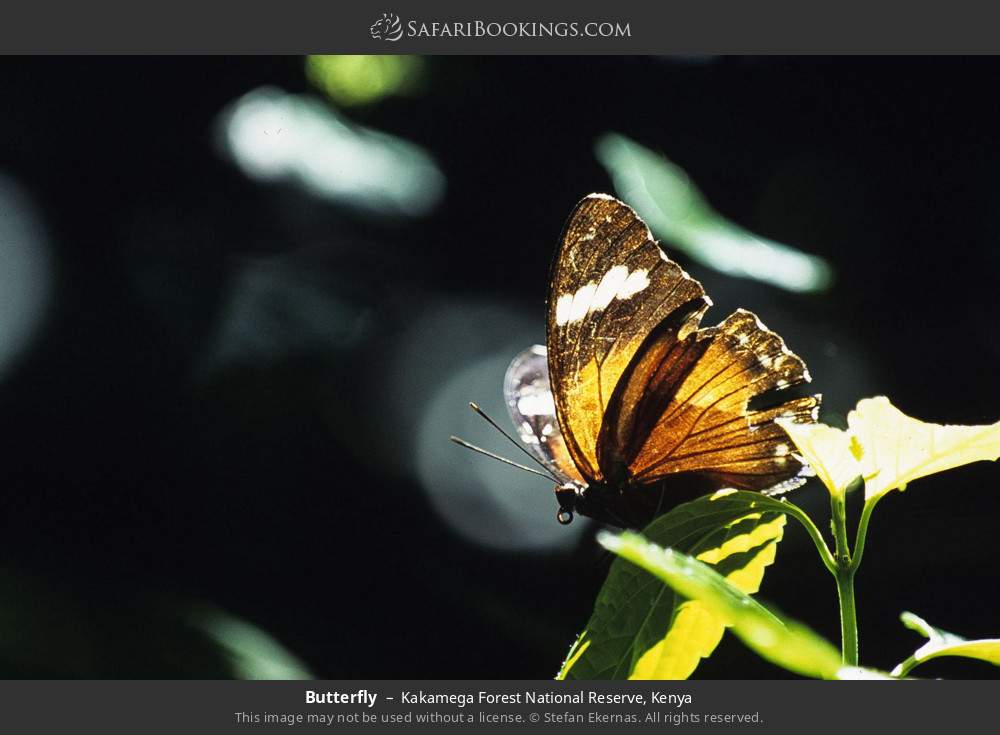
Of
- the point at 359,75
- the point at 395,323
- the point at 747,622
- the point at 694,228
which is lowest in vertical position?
the point at 747,622

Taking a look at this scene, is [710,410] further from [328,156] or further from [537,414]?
[328,156]

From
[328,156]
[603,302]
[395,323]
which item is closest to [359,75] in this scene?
[328,156]

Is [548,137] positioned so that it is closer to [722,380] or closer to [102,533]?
[722,380]

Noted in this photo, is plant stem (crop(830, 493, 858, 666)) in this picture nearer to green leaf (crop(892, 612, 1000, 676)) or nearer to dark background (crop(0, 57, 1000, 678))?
green leaf (crop(892, 612, 1000, 676))

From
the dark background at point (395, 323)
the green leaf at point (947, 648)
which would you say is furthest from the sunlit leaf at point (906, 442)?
the dark background at point (395, 323)

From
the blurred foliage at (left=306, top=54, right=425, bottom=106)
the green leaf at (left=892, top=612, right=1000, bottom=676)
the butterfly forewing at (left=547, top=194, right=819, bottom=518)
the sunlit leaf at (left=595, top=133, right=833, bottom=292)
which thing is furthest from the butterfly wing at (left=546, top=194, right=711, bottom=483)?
the blurred foliage at (left=306, top=54, right=425, bottom=106)

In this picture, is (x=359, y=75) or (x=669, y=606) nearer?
(x=669, y=606)
